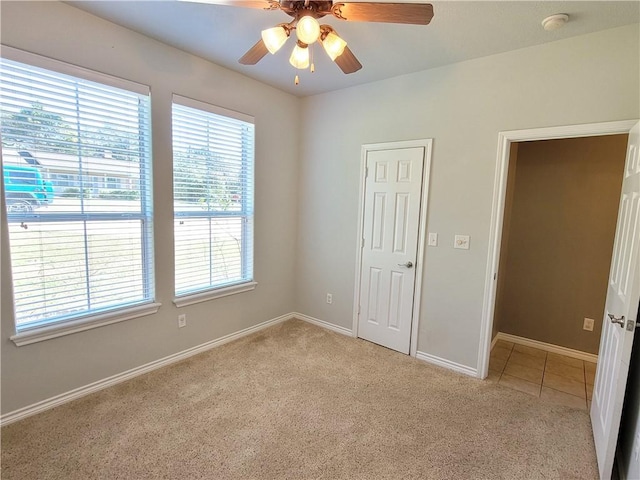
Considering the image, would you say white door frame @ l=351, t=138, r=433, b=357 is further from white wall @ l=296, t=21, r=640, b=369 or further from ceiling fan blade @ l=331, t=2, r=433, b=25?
ceiling fan blade @ l=331, t=2, r=433, b=25

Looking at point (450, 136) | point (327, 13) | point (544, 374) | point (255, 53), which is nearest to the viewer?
point (327, 13)

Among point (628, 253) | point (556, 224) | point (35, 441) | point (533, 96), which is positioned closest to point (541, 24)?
point (533, 96)

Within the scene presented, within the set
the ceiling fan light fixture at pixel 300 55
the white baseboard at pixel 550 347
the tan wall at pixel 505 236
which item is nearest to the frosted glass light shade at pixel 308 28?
the ceiling fan light fixture at pixel 300 55

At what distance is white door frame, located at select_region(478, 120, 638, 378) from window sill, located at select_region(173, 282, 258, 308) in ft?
7.68

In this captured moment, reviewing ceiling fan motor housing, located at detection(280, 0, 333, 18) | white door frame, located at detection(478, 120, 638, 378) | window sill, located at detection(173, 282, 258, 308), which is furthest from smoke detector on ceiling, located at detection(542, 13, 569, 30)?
window sill, located at detection(173, 282, 258, 308)

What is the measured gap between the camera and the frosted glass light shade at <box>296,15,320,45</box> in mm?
1488

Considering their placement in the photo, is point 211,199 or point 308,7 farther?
point 211,199

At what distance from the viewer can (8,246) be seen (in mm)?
1972

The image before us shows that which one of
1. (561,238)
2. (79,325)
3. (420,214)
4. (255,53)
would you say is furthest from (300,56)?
(561,238)

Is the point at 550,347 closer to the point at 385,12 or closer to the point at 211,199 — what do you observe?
the point at 385,12

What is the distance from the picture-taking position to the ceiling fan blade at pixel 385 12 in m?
1.39

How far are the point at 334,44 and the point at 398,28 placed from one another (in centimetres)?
76

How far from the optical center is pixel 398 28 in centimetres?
217

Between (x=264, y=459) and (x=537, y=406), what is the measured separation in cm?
209
